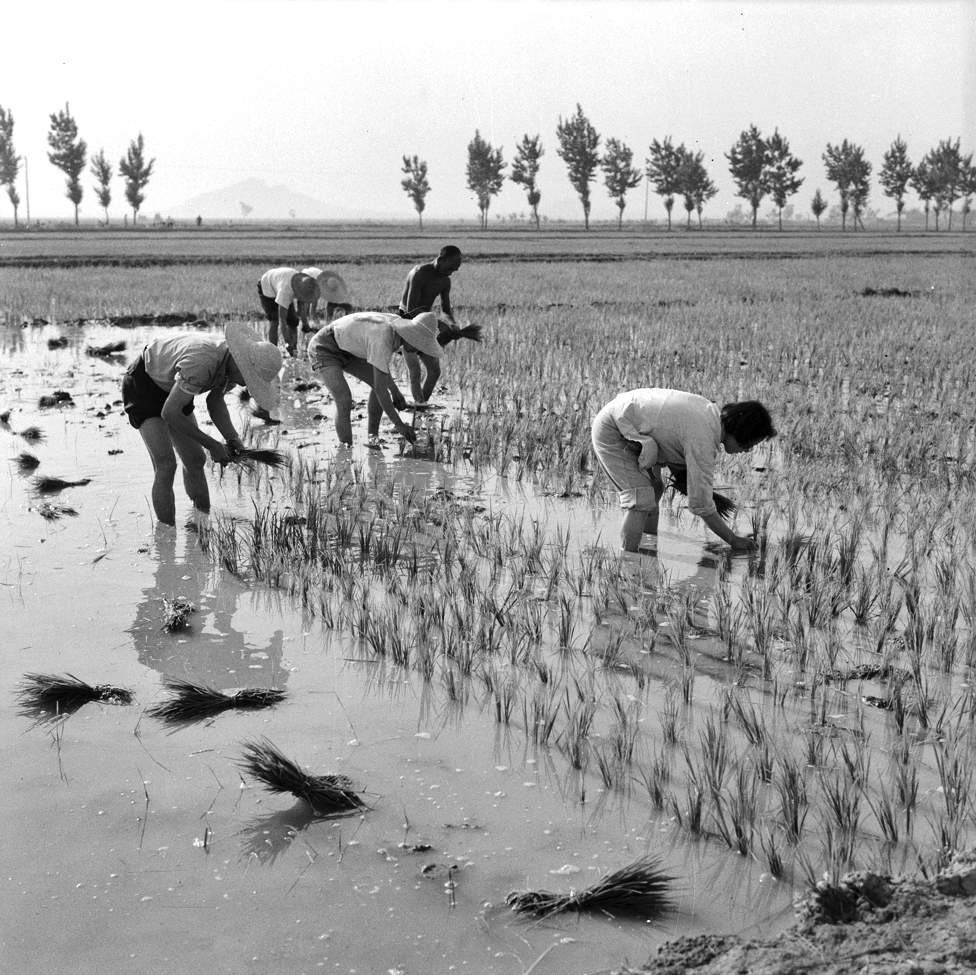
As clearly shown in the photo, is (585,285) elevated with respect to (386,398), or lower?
elevated

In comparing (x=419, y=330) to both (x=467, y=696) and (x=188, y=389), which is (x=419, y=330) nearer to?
(x=188, y=389)

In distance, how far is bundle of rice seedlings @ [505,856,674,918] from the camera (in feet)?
7.89

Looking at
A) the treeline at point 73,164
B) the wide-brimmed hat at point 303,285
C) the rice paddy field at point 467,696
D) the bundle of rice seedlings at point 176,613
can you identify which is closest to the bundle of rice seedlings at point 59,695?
the rice paddy field at point 467,696

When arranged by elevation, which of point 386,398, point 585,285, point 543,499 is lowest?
point 543,499

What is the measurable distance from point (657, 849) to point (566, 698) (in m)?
0.78

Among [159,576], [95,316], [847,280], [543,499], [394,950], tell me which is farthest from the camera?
[847,280]

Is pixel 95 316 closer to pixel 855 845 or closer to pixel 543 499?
pixel 543 499

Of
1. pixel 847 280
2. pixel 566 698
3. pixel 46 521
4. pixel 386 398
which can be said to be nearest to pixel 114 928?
pixel 566 698

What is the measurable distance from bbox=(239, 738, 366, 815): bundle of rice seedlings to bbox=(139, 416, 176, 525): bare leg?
2952mm

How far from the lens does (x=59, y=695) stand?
3.50 m

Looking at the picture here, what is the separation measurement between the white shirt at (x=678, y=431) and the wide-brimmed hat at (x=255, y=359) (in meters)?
1.60

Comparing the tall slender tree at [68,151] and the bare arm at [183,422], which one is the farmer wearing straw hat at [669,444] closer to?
the bare arm at [183,422]

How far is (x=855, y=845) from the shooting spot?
8.60ft

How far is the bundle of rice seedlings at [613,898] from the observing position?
7.89 ft
